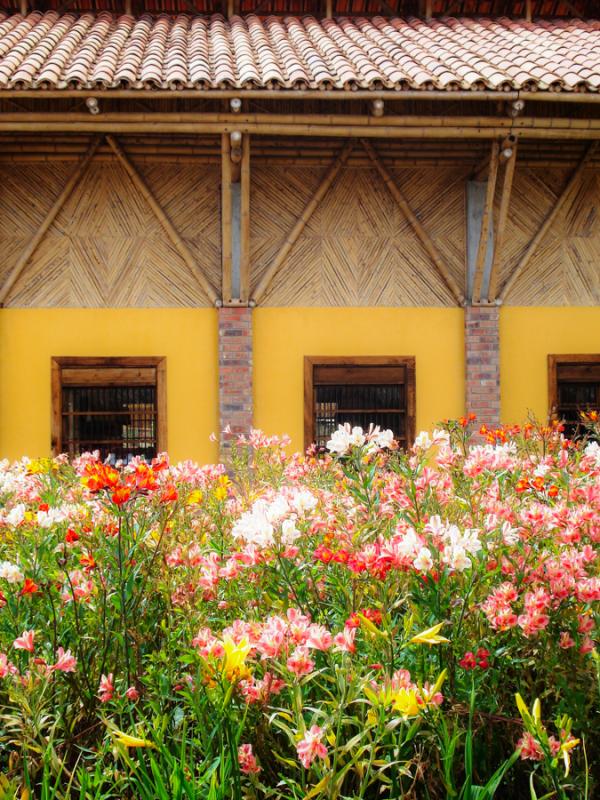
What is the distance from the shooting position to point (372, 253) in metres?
8.24

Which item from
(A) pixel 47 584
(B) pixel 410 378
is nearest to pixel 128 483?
(A) pixel 47 584

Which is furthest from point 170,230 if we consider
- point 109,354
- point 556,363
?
point 556,363

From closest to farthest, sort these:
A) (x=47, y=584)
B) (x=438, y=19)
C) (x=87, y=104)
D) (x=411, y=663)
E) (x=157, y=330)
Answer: (x=411, y=663)
(x=47, y=584)
(x=87, y=104)
(x=157, y=330)
(x=438, y=19)

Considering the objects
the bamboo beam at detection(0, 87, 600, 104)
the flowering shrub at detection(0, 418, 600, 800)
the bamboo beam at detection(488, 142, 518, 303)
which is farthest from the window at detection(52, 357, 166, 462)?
the flowering shrub at detection(0, 418, 600, 800)

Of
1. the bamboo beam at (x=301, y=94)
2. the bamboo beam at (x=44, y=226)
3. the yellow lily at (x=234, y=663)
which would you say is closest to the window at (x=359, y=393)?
the bamboo beam at (x=301, y=94)

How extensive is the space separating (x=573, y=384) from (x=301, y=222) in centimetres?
376

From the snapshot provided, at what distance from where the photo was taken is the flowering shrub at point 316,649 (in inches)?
60.5

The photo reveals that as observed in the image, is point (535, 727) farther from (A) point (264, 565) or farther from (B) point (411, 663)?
(A) point (264, 565)

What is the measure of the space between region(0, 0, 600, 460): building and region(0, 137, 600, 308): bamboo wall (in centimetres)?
2

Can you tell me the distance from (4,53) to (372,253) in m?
4.37

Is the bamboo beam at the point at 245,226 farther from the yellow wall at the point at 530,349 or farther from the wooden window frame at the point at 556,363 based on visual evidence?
the wooden window frame at the point at 556,363

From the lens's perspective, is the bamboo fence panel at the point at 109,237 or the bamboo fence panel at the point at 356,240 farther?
the bamboo fence panel at the point at 356,240

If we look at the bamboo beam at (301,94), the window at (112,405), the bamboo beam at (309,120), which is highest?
the bamboo beam at (301,94)

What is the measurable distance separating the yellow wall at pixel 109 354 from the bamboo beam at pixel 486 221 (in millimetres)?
2977
